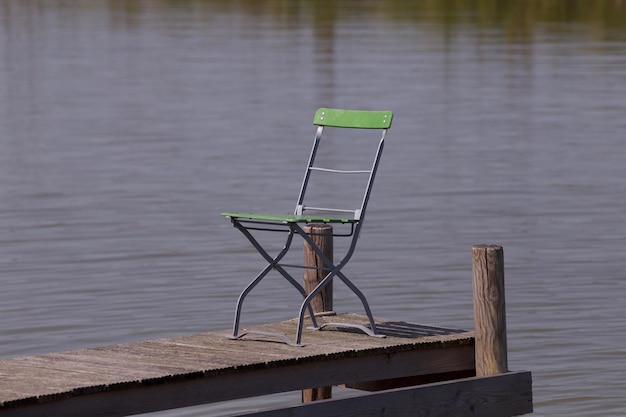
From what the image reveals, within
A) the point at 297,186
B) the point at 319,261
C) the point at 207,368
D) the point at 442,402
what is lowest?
the point at 297,186

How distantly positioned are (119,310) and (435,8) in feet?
140

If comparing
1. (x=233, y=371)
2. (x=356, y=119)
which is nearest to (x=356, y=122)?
(x=356, y=119)

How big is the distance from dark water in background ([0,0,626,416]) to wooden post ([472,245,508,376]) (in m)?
1.35

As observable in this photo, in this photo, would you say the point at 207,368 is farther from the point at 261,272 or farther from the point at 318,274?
the point at 318,274

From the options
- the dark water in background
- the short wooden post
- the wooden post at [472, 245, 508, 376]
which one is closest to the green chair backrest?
the short wooden post

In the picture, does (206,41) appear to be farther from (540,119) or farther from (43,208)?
(43,208)

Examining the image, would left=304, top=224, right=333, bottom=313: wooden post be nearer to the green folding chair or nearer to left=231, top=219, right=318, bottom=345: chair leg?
the green folding chair

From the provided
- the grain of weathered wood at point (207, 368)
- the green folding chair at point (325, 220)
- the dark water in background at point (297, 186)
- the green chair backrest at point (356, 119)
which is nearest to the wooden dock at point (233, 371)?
the grain of weathered wood at point (207, 368)

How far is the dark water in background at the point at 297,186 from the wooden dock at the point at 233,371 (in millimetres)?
1278

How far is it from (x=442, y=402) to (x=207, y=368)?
1066mm

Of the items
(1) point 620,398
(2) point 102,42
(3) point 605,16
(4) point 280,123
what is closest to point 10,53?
(2) point 102,42

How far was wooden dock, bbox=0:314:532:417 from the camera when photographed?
6.27 metres

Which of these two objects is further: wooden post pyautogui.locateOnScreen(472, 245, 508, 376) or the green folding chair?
wooden post pyautogui.locateOnScreen(472, 245, 508, 376)

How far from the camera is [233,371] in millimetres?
6652
